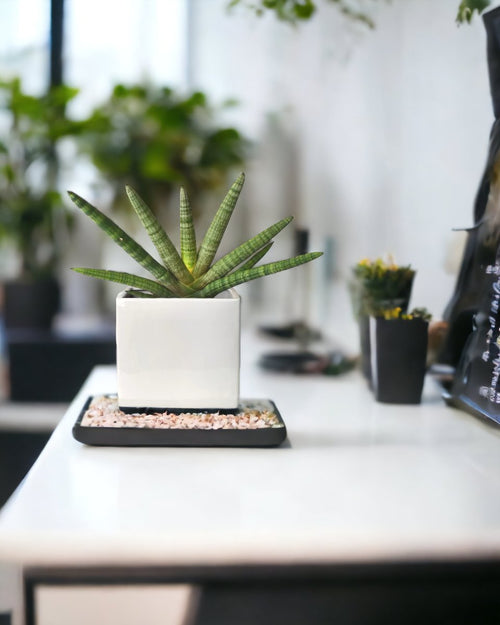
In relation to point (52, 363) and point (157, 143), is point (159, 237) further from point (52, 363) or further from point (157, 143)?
point (157, 143)

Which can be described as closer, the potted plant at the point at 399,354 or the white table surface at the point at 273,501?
the white table surface at the point at 273,501

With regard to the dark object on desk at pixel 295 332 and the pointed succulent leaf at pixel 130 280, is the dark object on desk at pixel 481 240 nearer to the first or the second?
the pointed succulent leaf at pixel 130 280

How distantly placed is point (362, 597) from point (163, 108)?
8.41 feet

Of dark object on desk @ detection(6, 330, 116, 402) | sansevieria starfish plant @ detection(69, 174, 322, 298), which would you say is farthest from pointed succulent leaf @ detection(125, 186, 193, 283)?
dark object on desk @ detection(6, 330, 116, 402)

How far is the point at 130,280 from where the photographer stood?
2.83 ft

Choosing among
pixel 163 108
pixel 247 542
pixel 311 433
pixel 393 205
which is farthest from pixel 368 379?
pixel 163 108

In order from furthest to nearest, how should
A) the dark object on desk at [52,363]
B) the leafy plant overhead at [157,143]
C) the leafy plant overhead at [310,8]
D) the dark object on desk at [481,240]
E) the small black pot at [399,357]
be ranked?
the leafy plant overhead at [157,143] < the dark object on desk at [52,363] < the leafy plant overhead at [310,8] < the small black pot at [399,357] < the dark object on desk at [481,240]

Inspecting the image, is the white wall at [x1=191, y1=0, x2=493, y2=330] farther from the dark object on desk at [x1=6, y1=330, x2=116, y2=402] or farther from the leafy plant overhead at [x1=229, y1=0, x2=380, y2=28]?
the dark object on desk at [x1=6, y1=330, x2=116, y2=402]

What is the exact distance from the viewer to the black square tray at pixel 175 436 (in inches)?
32.2

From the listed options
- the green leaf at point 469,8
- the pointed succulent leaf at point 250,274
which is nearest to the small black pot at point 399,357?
the pointed succulent leaf at point 250,274

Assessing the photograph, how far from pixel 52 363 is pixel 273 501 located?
1959 mm

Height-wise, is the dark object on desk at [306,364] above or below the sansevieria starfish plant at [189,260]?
below

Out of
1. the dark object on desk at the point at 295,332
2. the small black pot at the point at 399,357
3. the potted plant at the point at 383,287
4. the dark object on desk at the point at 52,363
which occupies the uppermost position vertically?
the potted plant at the point at 383,287

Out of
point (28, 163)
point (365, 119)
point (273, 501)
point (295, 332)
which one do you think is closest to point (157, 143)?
point (28, 163)
